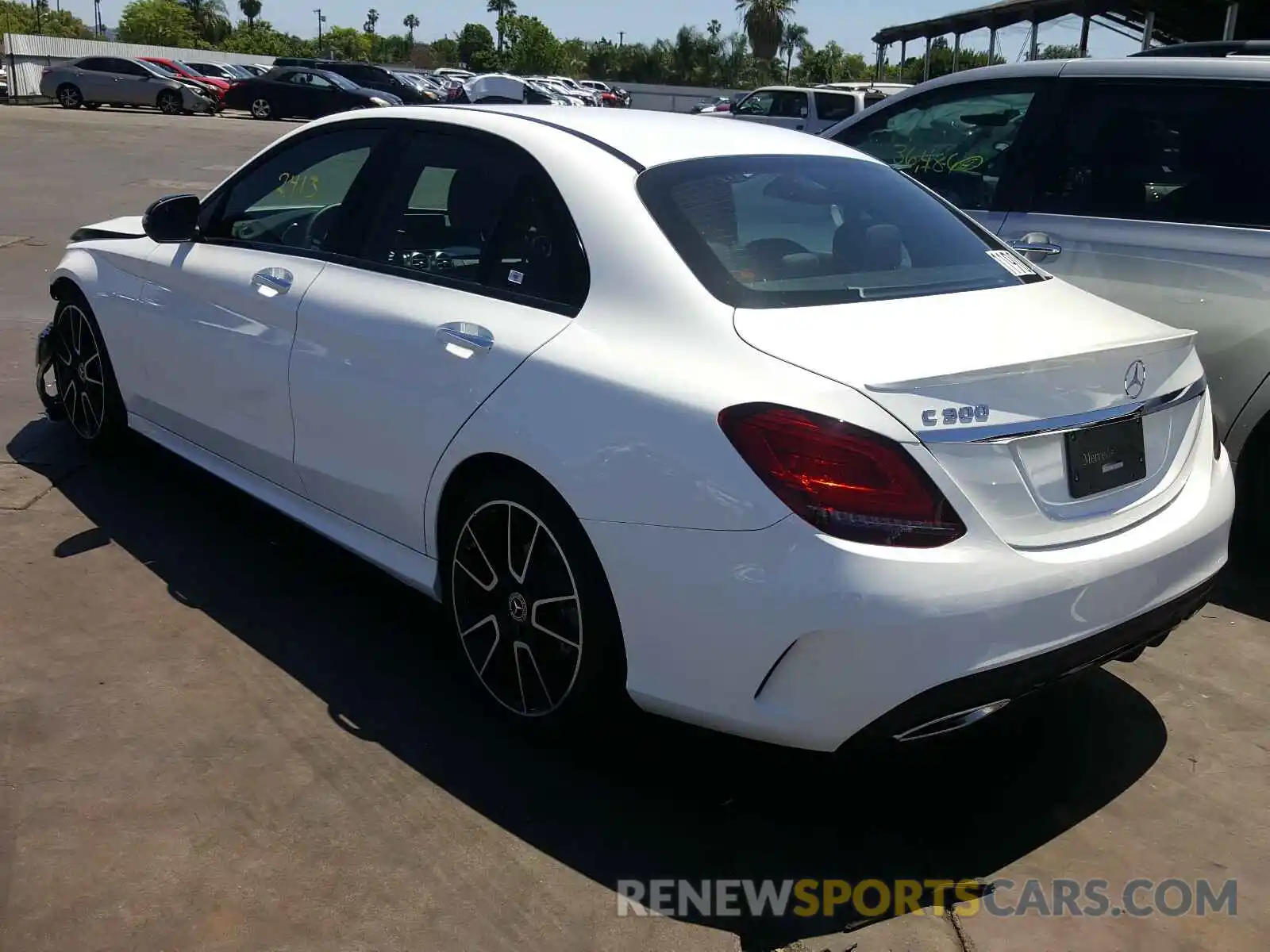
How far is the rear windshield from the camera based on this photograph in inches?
120

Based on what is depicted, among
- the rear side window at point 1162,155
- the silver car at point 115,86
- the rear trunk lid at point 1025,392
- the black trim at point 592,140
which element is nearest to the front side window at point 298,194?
the black trim at point 592,140

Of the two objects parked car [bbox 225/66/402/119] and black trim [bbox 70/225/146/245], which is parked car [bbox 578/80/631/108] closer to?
parked car [bbox 225/66/402/119]

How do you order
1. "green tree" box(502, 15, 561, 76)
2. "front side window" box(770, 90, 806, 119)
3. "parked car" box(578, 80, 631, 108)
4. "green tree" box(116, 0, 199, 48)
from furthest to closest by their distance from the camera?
"green tree" box(502, 15, 561, 76) → "green tree" box(116, 0, 199, 48) → "parked car" box(578, 80, 631, 108) → "front side window" box(770, 90, 806, 119)

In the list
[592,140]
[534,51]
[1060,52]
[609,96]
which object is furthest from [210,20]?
[592,140]

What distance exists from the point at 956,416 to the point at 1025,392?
0.71 ft

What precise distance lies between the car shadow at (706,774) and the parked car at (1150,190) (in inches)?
54.4

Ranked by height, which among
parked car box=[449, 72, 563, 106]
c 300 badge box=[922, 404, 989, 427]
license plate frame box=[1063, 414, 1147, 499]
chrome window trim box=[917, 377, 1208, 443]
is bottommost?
license plate frame box=[1063, 414, 1147, 499]

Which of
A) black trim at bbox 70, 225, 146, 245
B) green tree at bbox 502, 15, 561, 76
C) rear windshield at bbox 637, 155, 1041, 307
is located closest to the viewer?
rear windshield at bbox 637, 155, 1041, 307

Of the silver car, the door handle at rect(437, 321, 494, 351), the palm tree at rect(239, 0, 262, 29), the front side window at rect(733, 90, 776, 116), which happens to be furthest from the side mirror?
the palm tree at rect(239, 0, 262, 29)

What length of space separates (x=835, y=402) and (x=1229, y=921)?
4.92 feet

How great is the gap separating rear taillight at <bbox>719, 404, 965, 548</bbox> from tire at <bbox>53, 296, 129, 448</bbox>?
3.60 m

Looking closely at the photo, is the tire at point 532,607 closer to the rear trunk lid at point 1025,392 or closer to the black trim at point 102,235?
the rear trunk lid at point 1025,392

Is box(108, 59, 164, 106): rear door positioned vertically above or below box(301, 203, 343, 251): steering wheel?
above

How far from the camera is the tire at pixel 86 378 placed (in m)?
5.14
